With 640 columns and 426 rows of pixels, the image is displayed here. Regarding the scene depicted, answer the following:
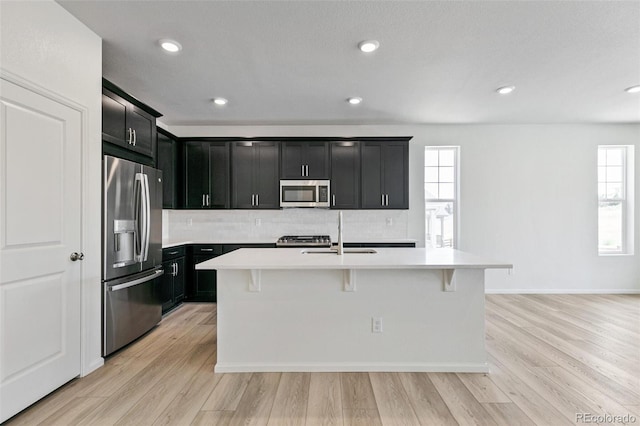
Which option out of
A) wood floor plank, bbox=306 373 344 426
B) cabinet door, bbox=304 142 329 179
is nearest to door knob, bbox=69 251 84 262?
wood floor plank, bbox=306 373 344 426

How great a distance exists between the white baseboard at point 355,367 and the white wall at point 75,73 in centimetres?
107

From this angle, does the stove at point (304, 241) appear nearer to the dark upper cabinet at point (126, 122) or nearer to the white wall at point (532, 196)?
the white wall at point (532, 196)

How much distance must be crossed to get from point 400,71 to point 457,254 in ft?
5.99

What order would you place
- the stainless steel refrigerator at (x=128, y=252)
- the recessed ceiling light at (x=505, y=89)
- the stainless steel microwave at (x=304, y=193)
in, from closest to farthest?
the stainless steel refrigerator at (x=128, y=252)
the recessed ceiling light at (x=505, y=89)
the stainless steel microwave at (x=304, y=193)

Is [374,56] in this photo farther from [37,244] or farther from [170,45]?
[37,244]

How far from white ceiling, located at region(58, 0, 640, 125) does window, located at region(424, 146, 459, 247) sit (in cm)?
90

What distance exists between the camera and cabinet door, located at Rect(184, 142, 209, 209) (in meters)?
Result: 4.88

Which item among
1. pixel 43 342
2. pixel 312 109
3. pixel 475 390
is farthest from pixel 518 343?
pixel 43 342

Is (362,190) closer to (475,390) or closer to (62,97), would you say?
(475,390)

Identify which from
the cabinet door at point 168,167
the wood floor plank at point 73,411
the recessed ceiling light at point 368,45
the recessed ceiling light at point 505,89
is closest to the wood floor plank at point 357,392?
the wood floor plank at point 73,411

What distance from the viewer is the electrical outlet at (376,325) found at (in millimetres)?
2568

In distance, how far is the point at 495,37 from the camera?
2576 mm

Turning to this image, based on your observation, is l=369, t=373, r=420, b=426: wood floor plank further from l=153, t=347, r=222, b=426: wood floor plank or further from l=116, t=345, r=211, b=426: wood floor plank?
l=116, t=345, r=211, b=426: wood floor plank

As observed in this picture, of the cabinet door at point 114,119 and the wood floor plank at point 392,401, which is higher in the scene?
the cabinet door at point 114,119
